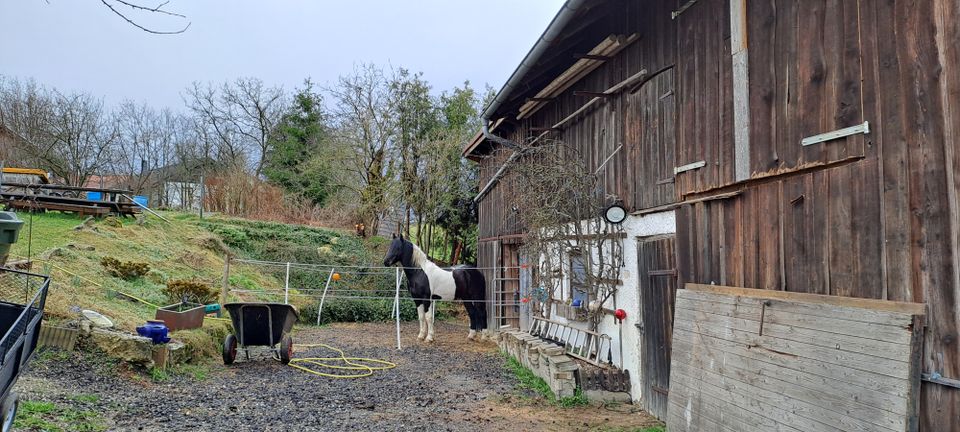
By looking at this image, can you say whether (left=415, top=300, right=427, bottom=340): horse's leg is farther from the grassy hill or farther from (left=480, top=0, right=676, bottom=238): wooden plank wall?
(left=480, top=0, right=676, bottom=238): wooden plank wall

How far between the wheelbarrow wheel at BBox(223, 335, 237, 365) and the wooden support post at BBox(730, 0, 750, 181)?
258 inches

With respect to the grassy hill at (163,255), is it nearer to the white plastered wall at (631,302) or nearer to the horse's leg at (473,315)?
the horse's leg at (473,315)

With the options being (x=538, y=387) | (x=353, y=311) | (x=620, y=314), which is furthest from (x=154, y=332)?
(x=353, y=311)

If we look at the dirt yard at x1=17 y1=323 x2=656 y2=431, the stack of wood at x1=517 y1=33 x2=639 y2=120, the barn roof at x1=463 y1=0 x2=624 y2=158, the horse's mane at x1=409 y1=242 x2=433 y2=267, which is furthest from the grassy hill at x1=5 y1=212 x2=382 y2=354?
the stack of wood at x1=517 y1=33 x2=639 y2=120

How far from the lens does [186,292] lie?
28.3 feet

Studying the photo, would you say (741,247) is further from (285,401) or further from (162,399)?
(162,399)

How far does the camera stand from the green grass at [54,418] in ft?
A: 13.1

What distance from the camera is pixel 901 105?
9.32ft

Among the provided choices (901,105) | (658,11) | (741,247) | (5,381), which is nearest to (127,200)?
(5,381)

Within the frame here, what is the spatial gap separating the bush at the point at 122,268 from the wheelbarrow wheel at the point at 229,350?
10.8ft

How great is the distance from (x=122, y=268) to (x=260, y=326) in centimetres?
352

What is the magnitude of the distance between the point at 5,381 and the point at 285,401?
9.63 ft

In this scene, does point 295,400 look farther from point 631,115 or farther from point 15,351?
point 631,115

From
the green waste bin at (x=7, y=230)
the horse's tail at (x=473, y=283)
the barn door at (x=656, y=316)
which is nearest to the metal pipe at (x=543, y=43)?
the barn door at (x=656, y=316)
